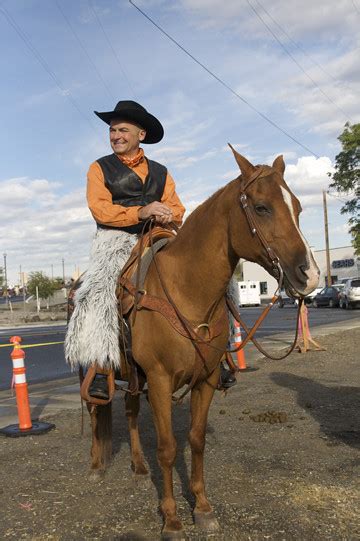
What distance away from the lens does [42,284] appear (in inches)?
2522

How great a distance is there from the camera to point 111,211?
465cm

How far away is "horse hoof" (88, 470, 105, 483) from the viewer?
500cm

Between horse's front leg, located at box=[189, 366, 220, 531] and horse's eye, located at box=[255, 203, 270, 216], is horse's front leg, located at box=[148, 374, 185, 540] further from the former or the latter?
horse's eye, located at box=[255, 203, 270, 216]

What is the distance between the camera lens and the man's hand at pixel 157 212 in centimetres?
440

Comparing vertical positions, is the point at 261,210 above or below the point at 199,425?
above

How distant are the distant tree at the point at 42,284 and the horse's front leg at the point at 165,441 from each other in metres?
61.7

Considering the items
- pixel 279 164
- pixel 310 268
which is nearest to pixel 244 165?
pixel 279 164

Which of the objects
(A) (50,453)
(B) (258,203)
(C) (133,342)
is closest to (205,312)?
(C) (133,342)

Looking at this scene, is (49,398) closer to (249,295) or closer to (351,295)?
(351,295)

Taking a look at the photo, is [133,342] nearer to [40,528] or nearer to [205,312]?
[205,312]

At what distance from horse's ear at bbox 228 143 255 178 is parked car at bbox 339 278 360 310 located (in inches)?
1247

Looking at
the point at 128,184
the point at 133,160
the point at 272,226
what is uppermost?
the point at 133,160

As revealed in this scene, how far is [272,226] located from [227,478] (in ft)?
8.53

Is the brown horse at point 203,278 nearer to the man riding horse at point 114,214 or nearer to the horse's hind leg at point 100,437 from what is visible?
the man riding horse at point 114,214
